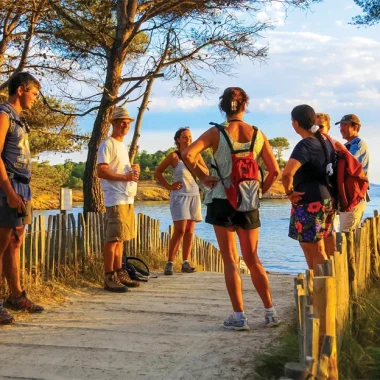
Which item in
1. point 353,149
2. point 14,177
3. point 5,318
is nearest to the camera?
point 5,318

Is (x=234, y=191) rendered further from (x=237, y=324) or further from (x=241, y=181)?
(x=237, y=324)

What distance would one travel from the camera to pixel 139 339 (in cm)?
420

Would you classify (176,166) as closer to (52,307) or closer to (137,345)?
(52,307)

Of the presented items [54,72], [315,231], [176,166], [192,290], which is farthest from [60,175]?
[315,231]

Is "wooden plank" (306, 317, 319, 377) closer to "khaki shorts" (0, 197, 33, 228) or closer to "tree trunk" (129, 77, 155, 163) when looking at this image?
"khaki shorts" (0, 197, 33, 228)

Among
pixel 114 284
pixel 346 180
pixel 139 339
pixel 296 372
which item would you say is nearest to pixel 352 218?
pixel 346 180

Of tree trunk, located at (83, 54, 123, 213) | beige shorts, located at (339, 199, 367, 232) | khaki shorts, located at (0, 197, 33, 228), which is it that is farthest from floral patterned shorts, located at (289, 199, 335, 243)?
tree trunk, located at (83, 54, 123, 213)

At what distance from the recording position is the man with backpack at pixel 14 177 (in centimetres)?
460

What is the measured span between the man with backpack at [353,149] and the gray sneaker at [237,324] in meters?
2.53

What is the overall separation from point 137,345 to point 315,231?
1.67m

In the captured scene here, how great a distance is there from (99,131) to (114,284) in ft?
10.6

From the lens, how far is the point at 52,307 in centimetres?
546

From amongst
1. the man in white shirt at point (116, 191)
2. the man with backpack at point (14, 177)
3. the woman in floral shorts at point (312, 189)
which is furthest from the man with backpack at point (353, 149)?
the man with backpack at point (14, 177)

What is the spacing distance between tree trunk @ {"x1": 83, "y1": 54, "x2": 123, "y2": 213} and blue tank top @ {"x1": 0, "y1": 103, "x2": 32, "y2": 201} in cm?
396
